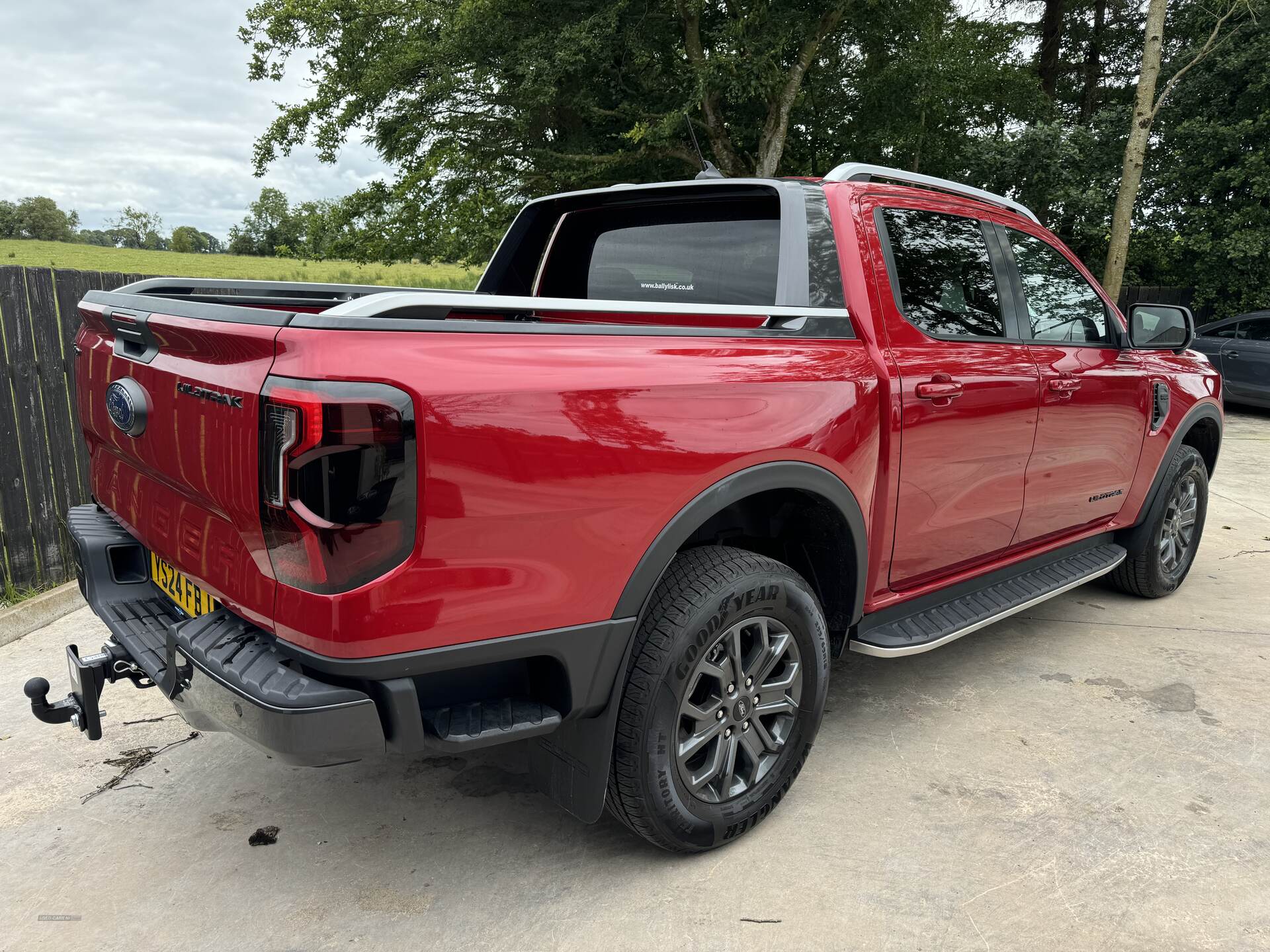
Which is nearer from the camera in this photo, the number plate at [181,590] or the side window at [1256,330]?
the number plate at [181,590]

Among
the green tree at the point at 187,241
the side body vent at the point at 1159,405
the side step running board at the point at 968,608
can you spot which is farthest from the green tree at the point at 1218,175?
the green tree at the point at 187,241

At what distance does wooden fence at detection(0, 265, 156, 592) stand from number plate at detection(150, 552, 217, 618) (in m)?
Result: 2.39

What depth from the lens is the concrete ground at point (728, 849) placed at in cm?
222

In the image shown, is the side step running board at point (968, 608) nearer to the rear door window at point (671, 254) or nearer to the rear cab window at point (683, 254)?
the rear cab window at point (683, 254)

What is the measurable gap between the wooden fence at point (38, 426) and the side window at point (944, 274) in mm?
3638

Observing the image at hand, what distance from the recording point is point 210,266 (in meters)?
38.3

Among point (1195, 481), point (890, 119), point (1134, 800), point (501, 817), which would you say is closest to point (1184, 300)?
point (890, 119)

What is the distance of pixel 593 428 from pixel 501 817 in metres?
1.38

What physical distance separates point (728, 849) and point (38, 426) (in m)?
4.10

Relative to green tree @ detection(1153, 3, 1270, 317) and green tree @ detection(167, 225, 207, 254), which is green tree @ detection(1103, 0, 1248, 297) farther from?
green tree @ detection(167, 225, 207, 254)

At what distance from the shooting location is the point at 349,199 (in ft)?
57.9

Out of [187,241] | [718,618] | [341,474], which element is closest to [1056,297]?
[718,618]

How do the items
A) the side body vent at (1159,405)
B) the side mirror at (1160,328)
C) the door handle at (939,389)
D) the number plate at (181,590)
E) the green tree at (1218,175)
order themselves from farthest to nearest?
the green tree at (1218,175) → the side body vent at (1159,405) → the side mirror at (1160,328) → the door handle at (939,389) → the number plate at (181,590)

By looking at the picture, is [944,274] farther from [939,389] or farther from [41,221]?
[41,221]
